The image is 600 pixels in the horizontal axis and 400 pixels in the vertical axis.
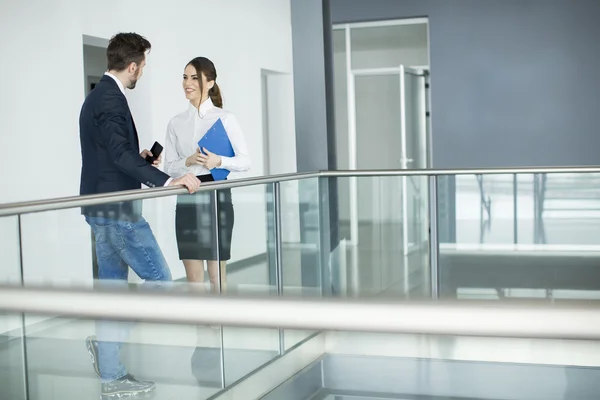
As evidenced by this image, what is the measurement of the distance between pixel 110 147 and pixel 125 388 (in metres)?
0.98

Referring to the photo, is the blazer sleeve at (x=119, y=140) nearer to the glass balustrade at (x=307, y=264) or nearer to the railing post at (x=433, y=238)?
the glass balustrade at (x=307, y=264)

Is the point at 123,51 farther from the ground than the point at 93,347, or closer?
farther from the ground

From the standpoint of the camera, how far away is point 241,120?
30.8ft

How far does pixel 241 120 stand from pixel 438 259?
14.0ft

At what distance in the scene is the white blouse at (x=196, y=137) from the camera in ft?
14.2

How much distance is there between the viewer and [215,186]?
3971 mm

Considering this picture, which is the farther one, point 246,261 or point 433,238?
point 433,238

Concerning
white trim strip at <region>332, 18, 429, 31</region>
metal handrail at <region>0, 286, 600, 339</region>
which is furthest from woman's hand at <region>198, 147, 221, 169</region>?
white trim strip at <region>332, 18, 429, 31</region>

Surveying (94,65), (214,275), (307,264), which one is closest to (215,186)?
(214,275)

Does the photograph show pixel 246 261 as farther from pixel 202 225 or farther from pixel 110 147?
pixel 110 147

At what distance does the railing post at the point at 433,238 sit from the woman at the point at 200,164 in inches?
62.1

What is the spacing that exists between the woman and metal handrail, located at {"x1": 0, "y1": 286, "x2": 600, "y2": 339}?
8.80ft

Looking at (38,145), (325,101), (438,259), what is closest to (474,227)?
(438,259)

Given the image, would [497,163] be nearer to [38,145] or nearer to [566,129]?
[566,129]
